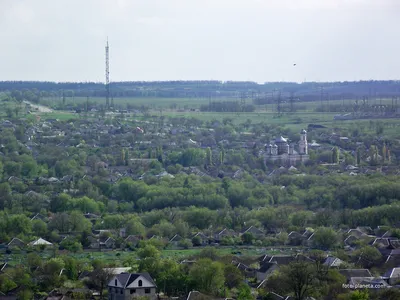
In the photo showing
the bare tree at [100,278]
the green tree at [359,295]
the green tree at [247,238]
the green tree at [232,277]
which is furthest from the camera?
the green tree at [247,238]

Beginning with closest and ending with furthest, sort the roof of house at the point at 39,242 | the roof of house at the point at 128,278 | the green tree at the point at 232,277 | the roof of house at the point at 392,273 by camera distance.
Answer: the roof of house at the point at 128,278, the green tree at the point at 232,277, the roof of house at the point at 392,273, the roof of house at the point at 39,242

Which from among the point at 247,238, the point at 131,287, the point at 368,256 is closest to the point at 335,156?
the point at 247,238

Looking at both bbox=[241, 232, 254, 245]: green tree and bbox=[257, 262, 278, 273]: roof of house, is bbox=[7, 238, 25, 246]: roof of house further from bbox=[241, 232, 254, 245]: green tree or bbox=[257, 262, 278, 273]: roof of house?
bbox=[257, 262, 278, 273]: roof of house

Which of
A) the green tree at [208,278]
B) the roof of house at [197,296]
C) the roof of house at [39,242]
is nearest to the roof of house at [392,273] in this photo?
the green tree at [208,278]

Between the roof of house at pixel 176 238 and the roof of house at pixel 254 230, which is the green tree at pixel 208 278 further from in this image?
the roof of house at pixel 254 230

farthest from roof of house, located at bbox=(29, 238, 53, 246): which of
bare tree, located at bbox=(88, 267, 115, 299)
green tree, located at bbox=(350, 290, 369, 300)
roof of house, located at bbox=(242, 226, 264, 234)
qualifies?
green tree, located at bbox=(350, 290, 369, 300)
